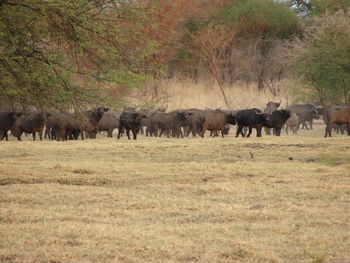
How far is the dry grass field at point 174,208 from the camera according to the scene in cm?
712

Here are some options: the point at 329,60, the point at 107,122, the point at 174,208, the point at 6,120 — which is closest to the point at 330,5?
the point at 329,60

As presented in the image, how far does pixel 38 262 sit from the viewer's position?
21.7 feet

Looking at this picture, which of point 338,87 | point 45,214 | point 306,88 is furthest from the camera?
point 306,88

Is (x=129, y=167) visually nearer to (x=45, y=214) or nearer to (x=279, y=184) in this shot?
(x=279, y=184)

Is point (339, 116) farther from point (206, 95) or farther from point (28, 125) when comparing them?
point (206, 95)

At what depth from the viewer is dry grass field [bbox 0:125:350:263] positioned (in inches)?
281

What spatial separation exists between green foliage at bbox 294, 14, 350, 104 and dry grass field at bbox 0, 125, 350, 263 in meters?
13.3

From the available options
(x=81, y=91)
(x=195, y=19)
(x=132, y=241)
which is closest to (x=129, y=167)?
(x=81, y=91)

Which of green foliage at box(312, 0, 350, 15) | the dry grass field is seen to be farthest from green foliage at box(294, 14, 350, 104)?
the dry grass field

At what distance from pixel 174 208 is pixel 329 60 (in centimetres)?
2254

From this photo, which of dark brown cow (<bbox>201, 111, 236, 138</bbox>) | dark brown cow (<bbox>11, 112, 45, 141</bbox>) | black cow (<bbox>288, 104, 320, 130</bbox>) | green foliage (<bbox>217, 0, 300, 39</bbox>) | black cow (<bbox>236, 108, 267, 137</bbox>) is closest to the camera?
dark brown cow (<bbox>11, 112, 45, 141</bbox>)

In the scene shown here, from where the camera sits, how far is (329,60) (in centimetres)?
3095

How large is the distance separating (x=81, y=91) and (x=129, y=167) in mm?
2703

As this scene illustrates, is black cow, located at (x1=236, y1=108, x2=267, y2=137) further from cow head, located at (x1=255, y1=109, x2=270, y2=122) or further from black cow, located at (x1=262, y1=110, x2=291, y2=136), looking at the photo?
black cow, located at (x1=262, y1=110, x2=291, y2=136)
